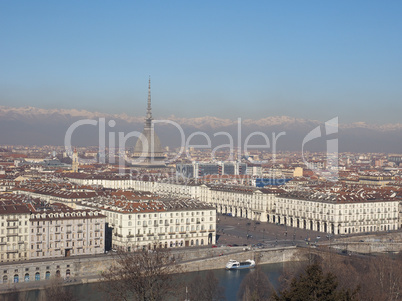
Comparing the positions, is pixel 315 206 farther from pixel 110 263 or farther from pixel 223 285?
pixel 110 263

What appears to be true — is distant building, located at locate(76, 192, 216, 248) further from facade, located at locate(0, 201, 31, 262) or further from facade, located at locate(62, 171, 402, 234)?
facade, located at locate(62, 171, 402, 234)

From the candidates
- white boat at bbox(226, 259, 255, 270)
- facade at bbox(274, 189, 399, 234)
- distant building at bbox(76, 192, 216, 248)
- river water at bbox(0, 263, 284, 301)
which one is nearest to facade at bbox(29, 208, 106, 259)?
distant building at bbox(76, 192, 216, 248)

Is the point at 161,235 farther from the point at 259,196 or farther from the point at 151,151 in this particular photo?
the point at 151,151

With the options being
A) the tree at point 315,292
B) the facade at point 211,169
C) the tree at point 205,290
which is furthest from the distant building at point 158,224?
the facade at point 211,169

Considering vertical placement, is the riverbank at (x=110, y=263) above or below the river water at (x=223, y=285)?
above

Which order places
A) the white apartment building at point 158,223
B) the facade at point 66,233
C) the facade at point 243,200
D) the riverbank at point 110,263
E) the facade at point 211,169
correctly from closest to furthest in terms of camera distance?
the riverbank at point 110,263 < the facade at point 66,233 < the white apartment building at point 158,223 < the facade at point 243,200 < the facade at point 211,169

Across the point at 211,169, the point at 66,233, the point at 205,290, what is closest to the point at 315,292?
the point at 205,290

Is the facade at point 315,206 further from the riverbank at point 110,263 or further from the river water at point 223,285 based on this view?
the river water at point 223,285
